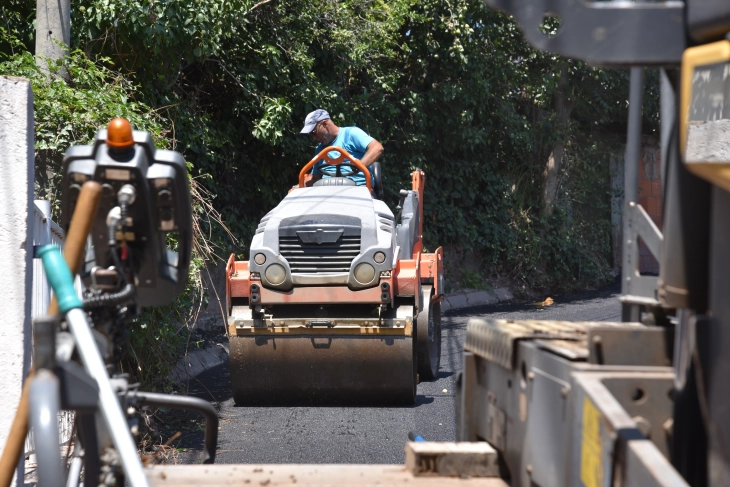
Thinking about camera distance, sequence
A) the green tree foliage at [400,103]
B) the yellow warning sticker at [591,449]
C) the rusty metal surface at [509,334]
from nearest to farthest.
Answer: the yellow warning sticker at [591,449]
the rusty metal surface at [509,334]
the green tree foliage at [400,103]

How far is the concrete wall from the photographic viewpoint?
4.12m

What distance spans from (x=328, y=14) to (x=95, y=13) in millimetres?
4545

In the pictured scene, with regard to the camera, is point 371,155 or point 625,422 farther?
point 371,155

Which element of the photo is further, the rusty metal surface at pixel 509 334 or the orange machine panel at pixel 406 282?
the orange machine panel at pixel 406 282

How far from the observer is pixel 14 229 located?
163 inches

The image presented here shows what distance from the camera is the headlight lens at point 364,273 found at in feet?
23.7

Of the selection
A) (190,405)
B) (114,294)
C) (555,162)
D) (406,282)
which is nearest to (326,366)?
(406,282)

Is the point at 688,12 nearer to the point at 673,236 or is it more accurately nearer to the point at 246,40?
the point at 673,236

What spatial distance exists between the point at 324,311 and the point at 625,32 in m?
5.68

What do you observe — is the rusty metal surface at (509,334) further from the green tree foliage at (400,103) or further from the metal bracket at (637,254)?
the green tree foliage at (400,103)

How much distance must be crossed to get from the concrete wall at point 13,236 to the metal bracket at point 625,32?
297cm

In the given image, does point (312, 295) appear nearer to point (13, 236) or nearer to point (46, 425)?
point (13, 236)

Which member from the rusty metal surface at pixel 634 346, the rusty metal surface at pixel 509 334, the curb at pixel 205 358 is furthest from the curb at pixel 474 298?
the rusty metal surface at pixel 634 346

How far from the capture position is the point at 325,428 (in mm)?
6875
